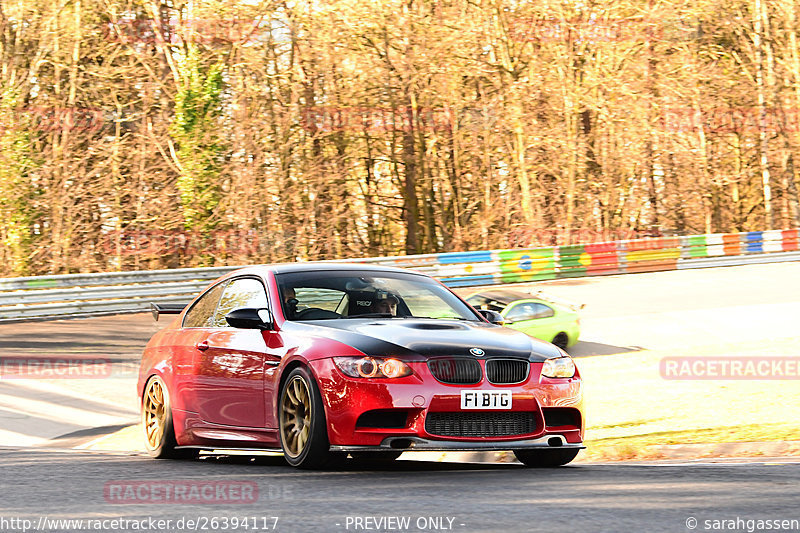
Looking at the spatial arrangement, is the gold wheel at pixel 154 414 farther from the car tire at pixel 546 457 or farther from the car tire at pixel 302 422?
the car tire at pixel 546 457

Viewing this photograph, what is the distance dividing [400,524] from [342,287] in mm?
3370

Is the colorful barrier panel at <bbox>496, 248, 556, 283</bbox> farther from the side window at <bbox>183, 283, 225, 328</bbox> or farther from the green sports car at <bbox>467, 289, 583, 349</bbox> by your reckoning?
the side window at <bbox>183, 283, 225, 328</bbox>

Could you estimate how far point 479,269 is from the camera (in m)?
33.7

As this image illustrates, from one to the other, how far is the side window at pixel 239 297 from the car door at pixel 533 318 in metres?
13.8

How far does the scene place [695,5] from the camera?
40062 millimetres

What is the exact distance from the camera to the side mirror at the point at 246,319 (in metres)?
7.52

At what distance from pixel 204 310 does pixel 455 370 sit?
8.89 ft

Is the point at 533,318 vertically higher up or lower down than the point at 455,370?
lower down

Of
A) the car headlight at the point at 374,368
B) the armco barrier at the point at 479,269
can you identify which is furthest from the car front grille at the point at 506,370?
the armco barrier at the point at 479,269

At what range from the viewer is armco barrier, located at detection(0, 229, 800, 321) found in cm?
2752

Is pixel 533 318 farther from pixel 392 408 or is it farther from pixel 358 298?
pixel 392 408

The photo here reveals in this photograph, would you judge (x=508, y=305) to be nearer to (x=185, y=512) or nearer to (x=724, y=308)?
(x=724, y=308)

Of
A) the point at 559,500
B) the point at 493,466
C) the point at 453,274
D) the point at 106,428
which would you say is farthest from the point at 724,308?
the point at 559,500

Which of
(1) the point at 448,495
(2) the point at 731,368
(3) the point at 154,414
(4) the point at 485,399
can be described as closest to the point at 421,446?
(4) the point at 485,399
